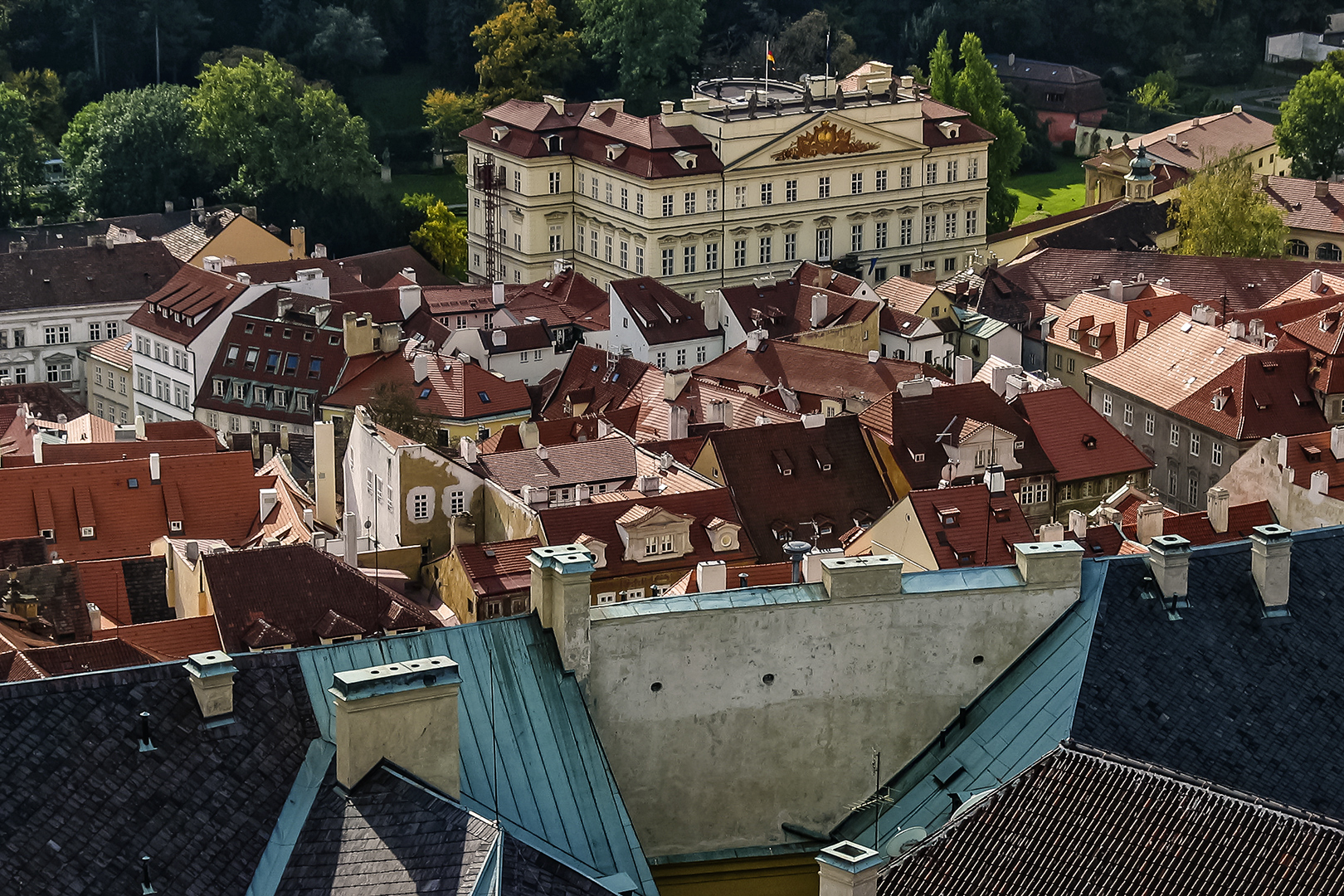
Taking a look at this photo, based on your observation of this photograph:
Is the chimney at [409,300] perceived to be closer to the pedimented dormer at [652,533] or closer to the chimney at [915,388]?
the chimney at [915,388]

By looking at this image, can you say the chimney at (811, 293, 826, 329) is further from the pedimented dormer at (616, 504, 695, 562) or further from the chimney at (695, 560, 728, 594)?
the chimney at (695, 560, 728, 594)

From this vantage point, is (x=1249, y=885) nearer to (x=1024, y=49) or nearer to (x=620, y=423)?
(x=620, y=423)

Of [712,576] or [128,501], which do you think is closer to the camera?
[712,576]

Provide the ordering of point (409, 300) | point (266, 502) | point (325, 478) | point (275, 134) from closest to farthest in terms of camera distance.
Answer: point (266, 502) → point (325, 478) → point (409, 300) → point (275, 134)

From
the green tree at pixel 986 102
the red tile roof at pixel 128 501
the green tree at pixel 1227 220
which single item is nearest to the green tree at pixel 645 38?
the green tree at pixel 986 102

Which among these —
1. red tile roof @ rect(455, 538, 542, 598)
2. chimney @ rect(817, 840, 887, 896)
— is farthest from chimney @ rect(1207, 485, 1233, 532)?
chimney @ rect(817, 840, 887, 896)

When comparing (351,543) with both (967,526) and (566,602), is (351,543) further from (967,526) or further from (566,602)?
(566,602)

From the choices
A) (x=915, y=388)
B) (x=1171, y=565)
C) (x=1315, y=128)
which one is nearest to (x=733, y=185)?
(x=915, y=388)
